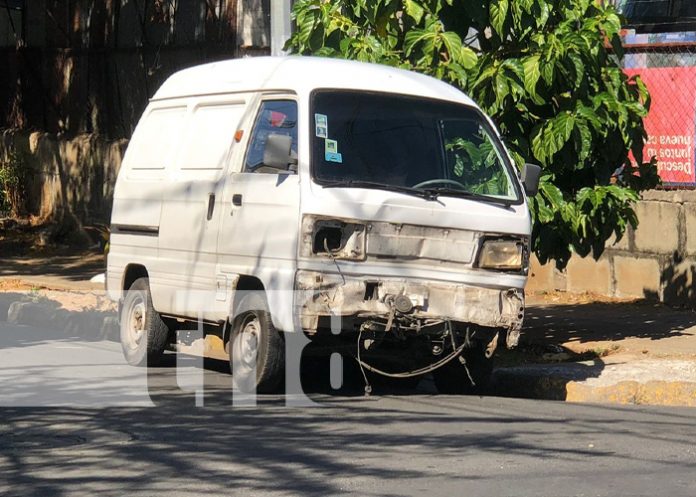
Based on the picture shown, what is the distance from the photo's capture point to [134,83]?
834 inches

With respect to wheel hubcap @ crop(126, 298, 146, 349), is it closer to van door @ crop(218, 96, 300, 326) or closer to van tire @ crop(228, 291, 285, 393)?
van tire @ crop(228, 291, 285, 393)

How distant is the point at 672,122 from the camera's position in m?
14.9

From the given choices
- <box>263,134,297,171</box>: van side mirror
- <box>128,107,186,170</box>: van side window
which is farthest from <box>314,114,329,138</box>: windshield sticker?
<box>128,107,186,170</box>: van side window

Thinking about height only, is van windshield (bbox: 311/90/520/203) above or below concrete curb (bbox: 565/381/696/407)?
above

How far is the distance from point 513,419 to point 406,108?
2500 mm

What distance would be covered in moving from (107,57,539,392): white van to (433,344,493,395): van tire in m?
0.01

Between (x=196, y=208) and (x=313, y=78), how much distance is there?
4.46ft

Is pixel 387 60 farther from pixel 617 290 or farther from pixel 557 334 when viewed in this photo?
pixel 617 290

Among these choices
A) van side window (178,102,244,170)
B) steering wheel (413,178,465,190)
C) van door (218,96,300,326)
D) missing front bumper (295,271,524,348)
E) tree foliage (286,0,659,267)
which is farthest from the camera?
tree foliage (286,0,659,267)

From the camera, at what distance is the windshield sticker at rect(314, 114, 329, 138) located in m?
9.45

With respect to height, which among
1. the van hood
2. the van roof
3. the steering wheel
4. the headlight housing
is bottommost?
the headlight housing

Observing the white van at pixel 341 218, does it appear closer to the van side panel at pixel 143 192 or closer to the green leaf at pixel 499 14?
the van side panel at pixel 143 192

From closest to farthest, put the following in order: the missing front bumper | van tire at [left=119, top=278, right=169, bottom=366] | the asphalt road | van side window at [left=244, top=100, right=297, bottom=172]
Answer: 1. the asphalt road
2. the missing front bumper
3. van side window at [left=244, top=100, right=297, bottom=172]
4. van tire at [left=119, top=278, right=169, bottom=366]

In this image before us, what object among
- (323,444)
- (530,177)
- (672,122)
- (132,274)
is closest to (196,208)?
(132,274)
